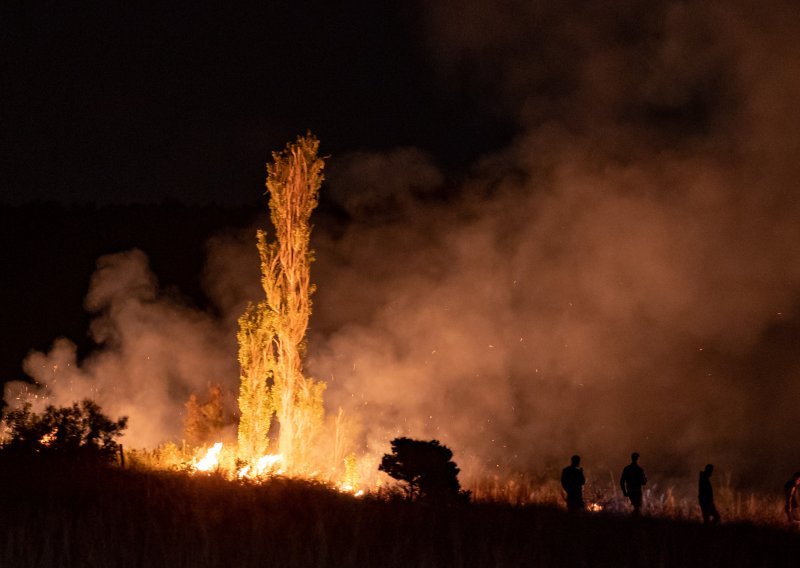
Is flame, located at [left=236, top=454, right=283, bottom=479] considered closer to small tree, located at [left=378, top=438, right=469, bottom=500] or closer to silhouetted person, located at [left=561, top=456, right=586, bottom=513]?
small tree, located at [left=378, top=438, right=469, bottom=500]

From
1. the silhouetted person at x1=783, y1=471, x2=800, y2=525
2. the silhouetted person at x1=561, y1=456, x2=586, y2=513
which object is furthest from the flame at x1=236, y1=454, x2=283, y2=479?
the silhouetted person at x1=783, y1=471, x2=800, y2=525

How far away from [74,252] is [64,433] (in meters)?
27.0

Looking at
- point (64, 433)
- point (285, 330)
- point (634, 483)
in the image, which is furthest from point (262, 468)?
point (634, 483)

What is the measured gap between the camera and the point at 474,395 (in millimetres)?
21484

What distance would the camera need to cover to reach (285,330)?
1598 cm

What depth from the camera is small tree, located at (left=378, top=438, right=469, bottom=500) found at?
11.8 m

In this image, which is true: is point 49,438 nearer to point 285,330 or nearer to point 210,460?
point 210,460

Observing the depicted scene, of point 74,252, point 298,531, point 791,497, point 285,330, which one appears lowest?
point 298,531

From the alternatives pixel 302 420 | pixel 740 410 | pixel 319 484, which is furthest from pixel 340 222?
pixel 319 484

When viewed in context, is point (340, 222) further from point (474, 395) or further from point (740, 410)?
point (740, 410)

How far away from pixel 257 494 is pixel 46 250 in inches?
1221

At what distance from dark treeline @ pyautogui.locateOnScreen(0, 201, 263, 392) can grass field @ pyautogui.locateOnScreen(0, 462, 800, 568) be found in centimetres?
1973

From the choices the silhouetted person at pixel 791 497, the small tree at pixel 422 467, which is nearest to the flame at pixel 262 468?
the small tree at pixel 422 467

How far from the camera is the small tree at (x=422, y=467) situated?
466 inches
